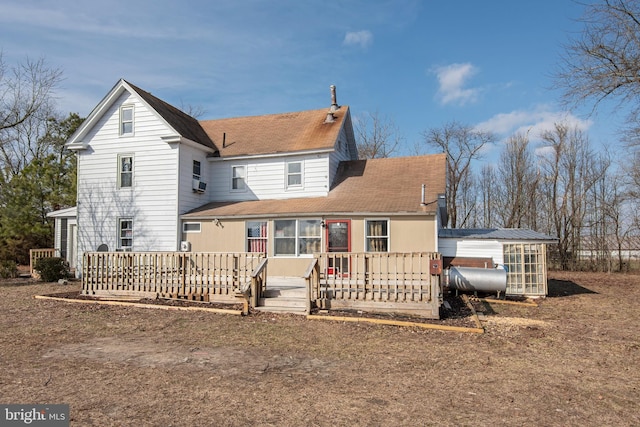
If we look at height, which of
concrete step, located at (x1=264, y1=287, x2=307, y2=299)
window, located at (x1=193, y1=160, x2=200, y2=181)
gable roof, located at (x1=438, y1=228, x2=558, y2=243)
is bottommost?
concrete step, located at (x1=264, y1=287, x2=307, y2=299)

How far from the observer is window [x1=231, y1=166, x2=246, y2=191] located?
60.1ft

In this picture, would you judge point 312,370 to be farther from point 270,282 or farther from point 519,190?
point 519,190

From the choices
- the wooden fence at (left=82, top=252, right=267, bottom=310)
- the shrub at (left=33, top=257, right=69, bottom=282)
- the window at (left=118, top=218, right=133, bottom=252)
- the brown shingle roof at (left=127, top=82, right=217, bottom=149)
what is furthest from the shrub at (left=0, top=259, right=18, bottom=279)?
the brown shingle roof at (left=127, top=82, right=217, bottom=149)

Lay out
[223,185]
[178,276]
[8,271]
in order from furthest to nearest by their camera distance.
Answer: [8,271]
[223,185]
[178,276]

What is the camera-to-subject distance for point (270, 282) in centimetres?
1388

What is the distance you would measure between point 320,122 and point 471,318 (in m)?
12.0

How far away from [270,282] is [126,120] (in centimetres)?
986

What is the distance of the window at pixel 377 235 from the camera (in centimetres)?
1464

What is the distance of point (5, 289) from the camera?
589 inches

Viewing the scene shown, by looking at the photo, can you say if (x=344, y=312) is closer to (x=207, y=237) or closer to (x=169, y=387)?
(x=169, y=387)

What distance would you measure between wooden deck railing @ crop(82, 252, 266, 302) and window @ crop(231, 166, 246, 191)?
5.96m

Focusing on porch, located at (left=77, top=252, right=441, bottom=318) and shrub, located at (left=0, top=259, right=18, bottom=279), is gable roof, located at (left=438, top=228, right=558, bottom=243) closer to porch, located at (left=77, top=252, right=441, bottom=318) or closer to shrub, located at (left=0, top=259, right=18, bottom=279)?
porch, located at (left=77, top=252, right=441, bottom=318)

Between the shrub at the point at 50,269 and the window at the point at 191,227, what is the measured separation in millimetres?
5671

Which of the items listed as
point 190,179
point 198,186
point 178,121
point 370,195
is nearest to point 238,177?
point 198,186
